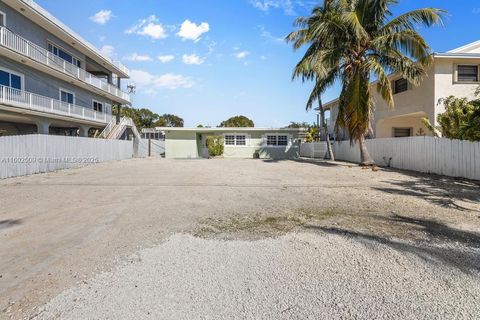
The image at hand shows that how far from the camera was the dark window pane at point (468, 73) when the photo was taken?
1617cm

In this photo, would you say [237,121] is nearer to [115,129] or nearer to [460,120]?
[115,129]

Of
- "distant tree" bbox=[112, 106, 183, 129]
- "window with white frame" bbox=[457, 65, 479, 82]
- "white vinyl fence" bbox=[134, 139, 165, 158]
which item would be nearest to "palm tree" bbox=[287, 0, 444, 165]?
"window with white frame" bbox=[457, 65, 479, 82]

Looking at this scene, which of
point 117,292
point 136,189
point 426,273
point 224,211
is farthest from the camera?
point 136,189

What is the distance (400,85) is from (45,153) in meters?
21.1

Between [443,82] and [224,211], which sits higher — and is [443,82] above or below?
above

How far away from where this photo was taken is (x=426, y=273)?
3.17m

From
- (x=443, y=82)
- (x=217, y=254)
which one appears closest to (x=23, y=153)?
(x=217, y=254)

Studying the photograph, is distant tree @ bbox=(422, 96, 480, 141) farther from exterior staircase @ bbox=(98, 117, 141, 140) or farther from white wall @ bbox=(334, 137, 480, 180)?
exterior staircase @ bbox=(98, 117, 141, 140)

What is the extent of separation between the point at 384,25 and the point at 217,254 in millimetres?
15997

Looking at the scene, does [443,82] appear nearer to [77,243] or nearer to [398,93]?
[398,93]

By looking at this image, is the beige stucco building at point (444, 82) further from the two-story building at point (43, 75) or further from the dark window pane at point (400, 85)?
the two-story building at point (43, 75)

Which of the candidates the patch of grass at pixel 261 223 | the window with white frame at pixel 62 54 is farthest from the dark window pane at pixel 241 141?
the patch of grass at pixel 261 223

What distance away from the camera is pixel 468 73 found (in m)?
16.2

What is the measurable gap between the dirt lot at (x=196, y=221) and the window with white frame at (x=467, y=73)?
9528 mm
